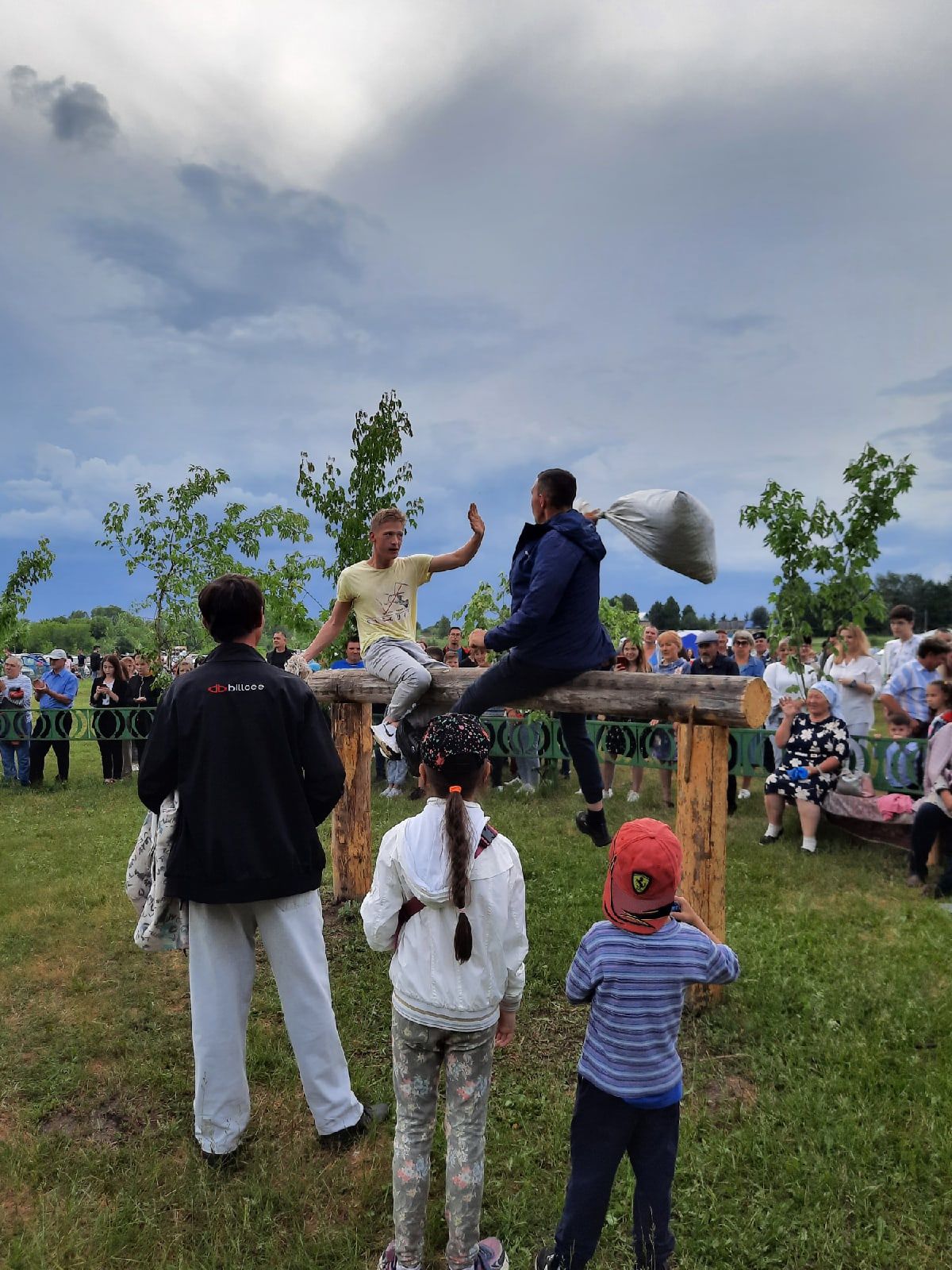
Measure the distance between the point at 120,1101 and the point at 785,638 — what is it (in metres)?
8.13

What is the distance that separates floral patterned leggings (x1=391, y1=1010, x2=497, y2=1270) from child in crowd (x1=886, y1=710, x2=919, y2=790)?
720 centimetres

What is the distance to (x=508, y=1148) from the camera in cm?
374

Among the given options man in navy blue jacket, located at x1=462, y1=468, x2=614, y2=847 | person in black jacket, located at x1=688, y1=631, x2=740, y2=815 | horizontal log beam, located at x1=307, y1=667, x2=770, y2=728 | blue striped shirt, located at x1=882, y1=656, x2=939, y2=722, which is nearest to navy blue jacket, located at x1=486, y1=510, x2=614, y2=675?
man in navy blue jacket, located at x1=462, y1=468, x2=614, y2=847

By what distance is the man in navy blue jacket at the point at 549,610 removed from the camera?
4.43m

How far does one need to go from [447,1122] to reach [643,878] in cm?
108

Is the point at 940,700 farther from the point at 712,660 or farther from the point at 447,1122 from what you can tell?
the point at 447,1122

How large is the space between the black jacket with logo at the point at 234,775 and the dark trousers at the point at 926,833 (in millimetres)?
6101

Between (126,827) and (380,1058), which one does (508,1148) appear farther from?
(126,827)

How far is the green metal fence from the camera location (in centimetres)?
870

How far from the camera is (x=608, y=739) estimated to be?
10.6 meters

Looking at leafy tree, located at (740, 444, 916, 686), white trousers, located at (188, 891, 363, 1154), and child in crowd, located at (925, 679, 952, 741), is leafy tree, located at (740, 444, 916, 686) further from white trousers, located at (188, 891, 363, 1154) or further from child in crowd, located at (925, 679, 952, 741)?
white trousers, located at (188, 891, 363, 1154)

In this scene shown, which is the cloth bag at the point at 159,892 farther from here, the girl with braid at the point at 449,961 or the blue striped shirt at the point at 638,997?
the blue striped shirt at the point at 638,997

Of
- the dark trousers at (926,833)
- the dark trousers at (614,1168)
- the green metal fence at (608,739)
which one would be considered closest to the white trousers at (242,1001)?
the dark trousers at (614,1168)

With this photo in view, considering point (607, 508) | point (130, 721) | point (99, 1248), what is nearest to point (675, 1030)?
point (99, 1248)
